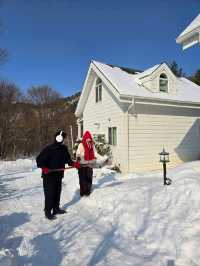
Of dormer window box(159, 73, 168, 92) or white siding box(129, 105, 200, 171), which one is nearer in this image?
white siding box(129, 105, 200, 171)

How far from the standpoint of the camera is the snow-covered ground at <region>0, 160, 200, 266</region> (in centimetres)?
360

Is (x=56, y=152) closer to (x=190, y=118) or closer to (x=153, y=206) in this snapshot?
(x=153, y=206)

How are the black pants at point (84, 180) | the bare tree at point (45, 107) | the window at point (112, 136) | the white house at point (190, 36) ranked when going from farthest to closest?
the bare tree at point (45, 107) < the window at point (112, 136) < the black pants at point (84, 180) < the white house at point (190, 36)

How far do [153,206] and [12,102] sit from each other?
28.7m

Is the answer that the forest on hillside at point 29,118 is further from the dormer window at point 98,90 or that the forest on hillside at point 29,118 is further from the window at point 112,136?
the window at point 112,136

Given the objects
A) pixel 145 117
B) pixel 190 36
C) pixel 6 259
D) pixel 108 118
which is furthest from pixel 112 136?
pixel 6 259

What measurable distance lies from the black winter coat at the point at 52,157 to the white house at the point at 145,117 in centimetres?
608

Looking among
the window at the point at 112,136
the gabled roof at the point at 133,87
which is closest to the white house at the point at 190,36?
the gabled roof at the point at 133,87

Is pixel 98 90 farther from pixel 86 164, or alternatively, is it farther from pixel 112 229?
pixel 112 229

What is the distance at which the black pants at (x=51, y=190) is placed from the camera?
18.2 feet

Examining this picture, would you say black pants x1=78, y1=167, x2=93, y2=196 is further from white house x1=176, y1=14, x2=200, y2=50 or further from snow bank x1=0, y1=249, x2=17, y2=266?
white house x1=176, y1=14, x2=200, y2=50

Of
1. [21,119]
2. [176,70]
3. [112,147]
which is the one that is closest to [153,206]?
[112,147]

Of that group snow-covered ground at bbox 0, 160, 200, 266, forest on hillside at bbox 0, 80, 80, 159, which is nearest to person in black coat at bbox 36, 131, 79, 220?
snow-covered ground at bbox 0, 160, 200, 266

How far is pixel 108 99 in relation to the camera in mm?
13344
